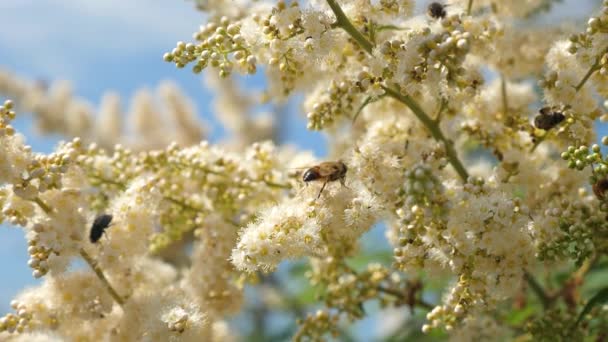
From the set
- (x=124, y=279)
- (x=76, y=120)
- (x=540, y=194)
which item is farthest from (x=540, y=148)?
(x=76, y=120)

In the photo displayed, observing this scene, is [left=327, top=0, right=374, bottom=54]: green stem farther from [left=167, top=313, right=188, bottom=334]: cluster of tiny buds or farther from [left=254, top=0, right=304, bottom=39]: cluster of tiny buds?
[left=167, top=313, right=188, bottom=334]: cluster of tiny buds

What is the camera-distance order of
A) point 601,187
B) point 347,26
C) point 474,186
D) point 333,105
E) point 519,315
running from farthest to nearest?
1. point 519,315
2. point 333,105
3. point 347,26
4. point 474,186
5. point 601,187

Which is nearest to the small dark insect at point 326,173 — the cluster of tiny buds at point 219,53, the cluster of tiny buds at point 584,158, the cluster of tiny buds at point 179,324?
the cluster of tiny buds at point 219,53

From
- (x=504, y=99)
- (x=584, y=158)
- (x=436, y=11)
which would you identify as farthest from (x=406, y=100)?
(x=504, y=99)

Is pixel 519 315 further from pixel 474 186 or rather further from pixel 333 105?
pixel 333 105

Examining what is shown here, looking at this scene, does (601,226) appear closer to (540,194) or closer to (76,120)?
(540,194)

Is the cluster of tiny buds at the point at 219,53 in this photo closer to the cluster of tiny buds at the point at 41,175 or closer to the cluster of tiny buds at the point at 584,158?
the cluster of tiny buds at the point at 41,175
